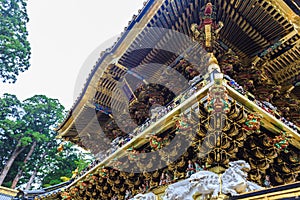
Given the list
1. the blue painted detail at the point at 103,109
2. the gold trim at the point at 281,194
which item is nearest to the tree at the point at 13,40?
the blue painted detail at the point at 103,109

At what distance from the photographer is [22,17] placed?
1752 centimetres

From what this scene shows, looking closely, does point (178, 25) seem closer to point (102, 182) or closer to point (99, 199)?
point (102, 182)

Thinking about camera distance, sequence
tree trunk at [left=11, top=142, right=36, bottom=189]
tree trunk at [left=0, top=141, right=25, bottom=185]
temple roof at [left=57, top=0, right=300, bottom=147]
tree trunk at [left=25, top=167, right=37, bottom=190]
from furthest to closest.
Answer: tree trunk at [left=25, top=167, right=37, bottom=190] < tree trunk at [left=0, top=141, right=25, bottom=185] < tree trunk at [left=11, top=142, right=36, bottom=189] < temple roof at [left=57, top=0, right=300, bottom=147]

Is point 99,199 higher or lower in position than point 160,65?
lower

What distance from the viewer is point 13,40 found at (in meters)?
16.4

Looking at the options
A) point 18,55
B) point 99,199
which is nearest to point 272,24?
point 99,199

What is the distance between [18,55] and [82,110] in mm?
10749

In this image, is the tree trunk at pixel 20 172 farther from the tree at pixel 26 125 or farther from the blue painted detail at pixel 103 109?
the blue painted detail at pixel 103 109

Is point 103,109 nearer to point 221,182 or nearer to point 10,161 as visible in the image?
point 221,182

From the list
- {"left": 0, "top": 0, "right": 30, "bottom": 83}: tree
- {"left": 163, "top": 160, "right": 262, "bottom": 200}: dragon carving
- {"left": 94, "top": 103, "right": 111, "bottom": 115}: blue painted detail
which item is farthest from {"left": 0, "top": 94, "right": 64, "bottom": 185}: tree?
{"left": 163, "top": 160, "right": 262, "bottom": 200}: dragon carving

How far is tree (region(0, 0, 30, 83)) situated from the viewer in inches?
621

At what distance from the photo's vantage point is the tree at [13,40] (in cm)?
1578

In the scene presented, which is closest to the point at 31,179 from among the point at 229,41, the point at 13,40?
the point at 13,40

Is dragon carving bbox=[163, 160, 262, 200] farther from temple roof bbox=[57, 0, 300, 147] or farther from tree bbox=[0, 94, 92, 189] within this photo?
tree bbox=[0, 94, 92, 189]
